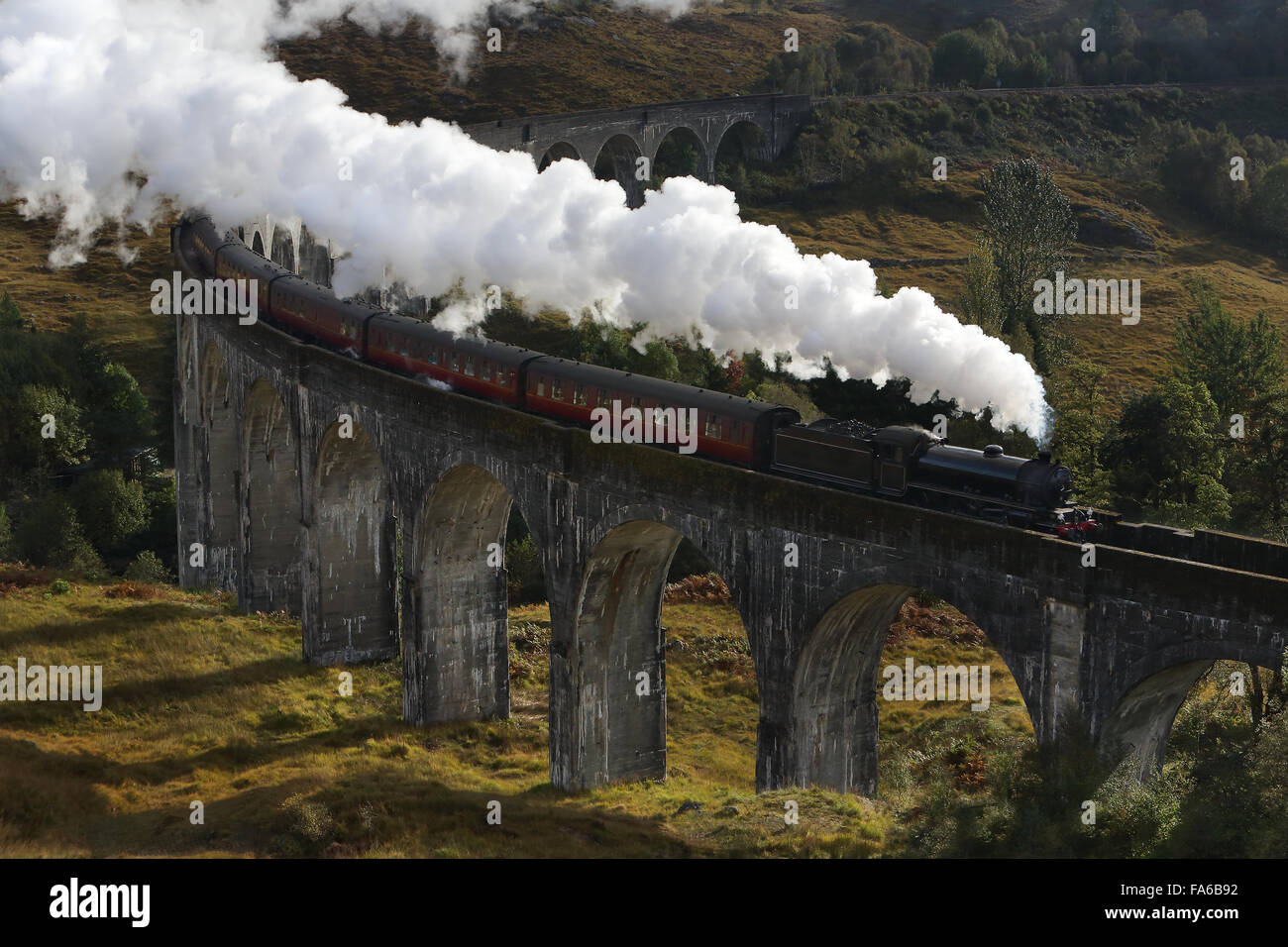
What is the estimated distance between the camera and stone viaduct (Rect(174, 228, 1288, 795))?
2252 centimetres

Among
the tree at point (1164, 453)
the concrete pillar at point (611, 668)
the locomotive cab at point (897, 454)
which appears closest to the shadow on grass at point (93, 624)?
the concrete pillar at point (611, 668)

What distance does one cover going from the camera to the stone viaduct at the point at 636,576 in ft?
73.9

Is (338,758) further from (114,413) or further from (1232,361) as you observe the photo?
(1232,361)

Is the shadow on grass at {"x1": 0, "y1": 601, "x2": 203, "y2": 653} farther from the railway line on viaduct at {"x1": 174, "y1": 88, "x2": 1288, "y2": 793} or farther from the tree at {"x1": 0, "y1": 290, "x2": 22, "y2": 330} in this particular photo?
the tree at {"x1": 0, "y1": 290, "x2": 22, "y2": 330}

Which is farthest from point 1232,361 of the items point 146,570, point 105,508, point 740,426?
point 105,508

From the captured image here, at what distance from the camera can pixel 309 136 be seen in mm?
53906

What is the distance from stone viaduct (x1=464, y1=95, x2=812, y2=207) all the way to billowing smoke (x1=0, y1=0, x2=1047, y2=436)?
103 ft

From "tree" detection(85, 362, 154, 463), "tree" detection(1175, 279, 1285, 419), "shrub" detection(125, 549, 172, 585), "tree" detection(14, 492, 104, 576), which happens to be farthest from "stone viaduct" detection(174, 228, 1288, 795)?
"tree" detection(1175, 279, 1285, 419)

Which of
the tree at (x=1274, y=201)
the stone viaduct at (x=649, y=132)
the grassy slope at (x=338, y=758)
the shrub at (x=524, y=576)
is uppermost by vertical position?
the stone viaduct at (x=649, y=132)

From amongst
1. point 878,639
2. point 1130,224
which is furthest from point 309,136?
point 1130,224

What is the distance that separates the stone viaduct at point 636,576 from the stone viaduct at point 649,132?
178 feet

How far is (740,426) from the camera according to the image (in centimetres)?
2941

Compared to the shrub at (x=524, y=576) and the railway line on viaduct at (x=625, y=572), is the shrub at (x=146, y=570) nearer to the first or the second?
the railway line on viaduct at (x=625, y=572)

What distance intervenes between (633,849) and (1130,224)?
91780mm
